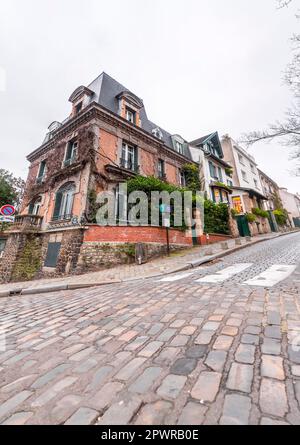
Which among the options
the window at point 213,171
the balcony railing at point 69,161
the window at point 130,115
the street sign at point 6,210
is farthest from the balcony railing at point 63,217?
the window at point 213,171

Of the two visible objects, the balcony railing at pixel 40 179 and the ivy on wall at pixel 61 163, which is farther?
the balcony railing at pixel 40 179

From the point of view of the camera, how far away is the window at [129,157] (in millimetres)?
13216

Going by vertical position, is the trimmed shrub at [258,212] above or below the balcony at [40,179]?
below

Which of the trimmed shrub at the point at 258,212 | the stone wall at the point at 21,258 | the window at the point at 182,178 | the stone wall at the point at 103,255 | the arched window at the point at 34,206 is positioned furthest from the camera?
the trimmed shrub at the point at 258,212

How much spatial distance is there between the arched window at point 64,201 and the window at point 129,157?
3673mm

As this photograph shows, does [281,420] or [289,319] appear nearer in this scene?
[281,420]

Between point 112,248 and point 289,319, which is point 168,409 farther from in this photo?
point 112,248

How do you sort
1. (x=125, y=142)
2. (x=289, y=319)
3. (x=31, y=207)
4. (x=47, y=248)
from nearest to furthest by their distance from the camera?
(x=289, y=319) → (x=47, y=248) → (x=125, y=142) → (x=31, y=207)

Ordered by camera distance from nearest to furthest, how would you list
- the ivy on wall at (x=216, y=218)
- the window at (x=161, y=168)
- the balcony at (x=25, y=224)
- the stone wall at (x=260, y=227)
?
the balcony at (x=25, y=224) < the ivy on wall at (x=216, y=218) < the window at (x=161, y=168) < the stone wall at (x=260, y=227)

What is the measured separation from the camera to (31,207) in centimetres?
1499

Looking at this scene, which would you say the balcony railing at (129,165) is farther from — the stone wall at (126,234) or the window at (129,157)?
the stone wall at (126,234)

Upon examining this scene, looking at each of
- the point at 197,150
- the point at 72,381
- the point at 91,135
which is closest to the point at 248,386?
the point at 72,381

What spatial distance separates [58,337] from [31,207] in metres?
15.2

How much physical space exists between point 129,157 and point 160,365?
13.6m
